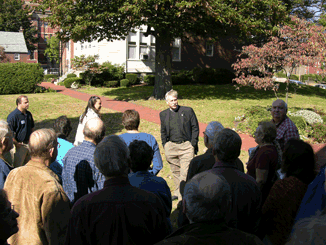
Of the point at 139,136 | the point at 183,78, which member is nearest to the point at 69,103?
the point at 183,78

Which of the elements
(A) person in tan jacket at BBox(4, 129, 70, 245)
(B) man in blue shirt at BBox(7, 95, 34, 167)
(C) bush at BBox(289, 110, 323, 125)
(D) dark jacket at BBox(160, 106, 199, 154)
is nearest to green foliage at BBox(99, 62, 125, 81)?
(C) bush at BBox(289, 110, 323, 125)

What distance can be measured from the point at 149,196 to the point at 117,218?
0.29 meters

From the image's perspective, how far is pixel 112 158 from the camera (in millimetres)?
2316

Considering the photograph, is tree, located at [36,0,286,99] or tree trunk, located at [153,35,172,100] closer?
tree, located at [36,0,286,99]

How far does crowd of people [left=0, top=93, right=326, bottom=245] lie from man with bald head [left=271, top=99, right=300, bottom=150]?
1.01 meters

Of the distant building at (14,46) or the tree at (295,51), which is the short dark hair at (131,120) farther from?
the distant building at (14,46)

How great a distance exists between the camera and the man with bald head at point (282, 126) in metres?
4.72

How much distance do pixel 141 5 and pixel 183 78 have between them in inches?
542

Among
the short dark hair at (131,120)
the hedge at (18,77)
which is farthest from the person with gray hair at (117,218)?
the hedge at (18,77)

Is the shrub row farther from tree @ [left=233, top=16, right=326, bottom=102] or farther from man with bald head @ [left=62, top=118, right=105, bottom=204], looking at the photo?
man with bald head @ [left=62, top=118, right=105, bottom=204]

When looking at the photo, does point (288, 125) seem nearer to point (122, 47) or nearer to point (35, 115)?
point (35, 115)

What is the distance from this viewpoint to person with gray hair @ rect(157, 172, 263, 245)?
5.37 ft

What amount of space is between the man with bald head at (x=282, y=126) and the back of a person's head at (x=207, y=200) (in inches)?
130

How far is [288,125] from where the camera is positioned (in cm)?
479
